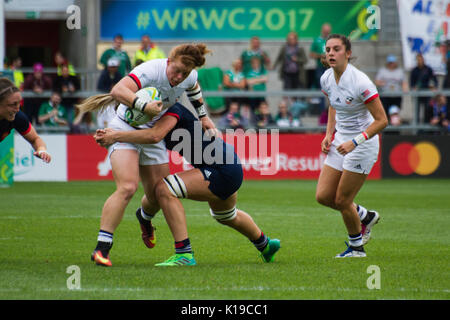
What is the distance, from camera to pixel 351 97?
27.1 feet

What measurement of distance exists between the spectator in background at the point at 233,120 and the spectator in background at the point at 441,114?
459cm

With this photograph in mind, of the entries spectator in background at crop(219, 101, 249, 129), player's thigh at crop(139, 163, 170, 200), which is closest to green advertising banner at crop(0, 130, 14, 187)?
spectator in background at crop(219, 101, 249, 129)

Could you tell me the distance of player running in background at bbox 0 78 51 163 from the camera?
7176 millimetres

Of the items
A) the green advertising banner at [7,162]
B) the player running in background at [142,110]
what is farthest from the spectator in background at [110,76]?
the player running in background at [142,110]

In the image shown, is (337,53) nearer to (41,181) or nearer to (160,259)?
(160,259)

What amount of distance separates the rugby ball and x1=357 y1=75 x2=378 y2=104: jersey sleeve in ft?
6.77

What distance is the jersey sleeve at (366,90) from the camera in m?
8.08

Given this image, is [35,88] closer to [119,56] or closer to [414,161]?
[119,56]

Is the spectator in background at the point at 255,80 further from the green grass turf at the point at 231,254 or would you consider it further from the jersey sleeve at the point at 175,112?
the jersey sleeve at the point at 175,112

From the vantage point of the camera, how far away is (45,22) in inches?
1144
